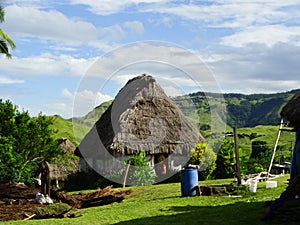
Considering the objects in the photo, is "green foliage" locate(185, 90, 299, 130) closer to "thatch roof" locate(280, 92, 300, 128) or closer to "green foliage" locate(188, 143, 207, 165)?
"green foliage" locate(188, 143, 207, 165)

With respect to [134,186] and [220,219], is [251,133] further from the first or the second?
Result: [220,219]

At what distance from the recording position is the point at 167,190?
17203mm

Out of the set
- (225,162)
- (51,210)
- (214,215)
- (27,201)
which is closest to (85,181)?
(225,162)

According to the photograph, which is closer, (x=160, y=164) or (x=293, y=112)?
(x=293, y=112)

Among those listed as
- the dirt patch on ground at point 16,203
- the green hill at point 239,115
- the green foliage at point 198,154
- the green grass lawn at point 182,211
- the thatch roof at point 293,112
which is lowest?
the green grass lawn at point 182,211

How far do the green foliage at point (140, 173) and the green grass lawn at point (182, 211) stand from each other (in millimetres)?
5251

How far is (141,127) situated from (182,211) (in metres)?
12.6

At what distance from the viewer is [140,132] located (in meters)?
24.1

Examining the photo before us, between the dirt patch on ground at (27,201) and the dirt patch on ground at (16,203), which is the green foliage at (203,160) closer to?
the dirt patch on ground at (27,201)

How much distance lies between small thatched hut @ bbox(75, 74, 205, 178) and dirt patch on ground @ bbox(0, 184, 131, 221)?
18.9 feet

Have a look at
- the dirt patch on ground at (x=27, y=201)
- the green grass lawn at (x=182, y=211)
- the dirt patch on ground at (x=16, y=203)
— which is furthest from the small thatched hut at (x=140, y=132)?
the green grass lawn at (x=182, y=211)

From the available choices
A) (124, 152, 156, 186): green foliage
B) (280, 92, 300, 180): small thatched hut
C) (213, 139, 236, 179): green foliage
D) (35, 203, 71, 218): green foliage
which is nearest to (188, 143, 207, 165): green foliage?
(213, 139, 236, 179): green foliage

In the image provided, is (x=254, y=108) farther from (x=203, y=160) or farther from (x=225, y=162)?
(x=203, y=160)

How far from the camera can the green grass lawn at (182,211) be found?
10.3 metres
